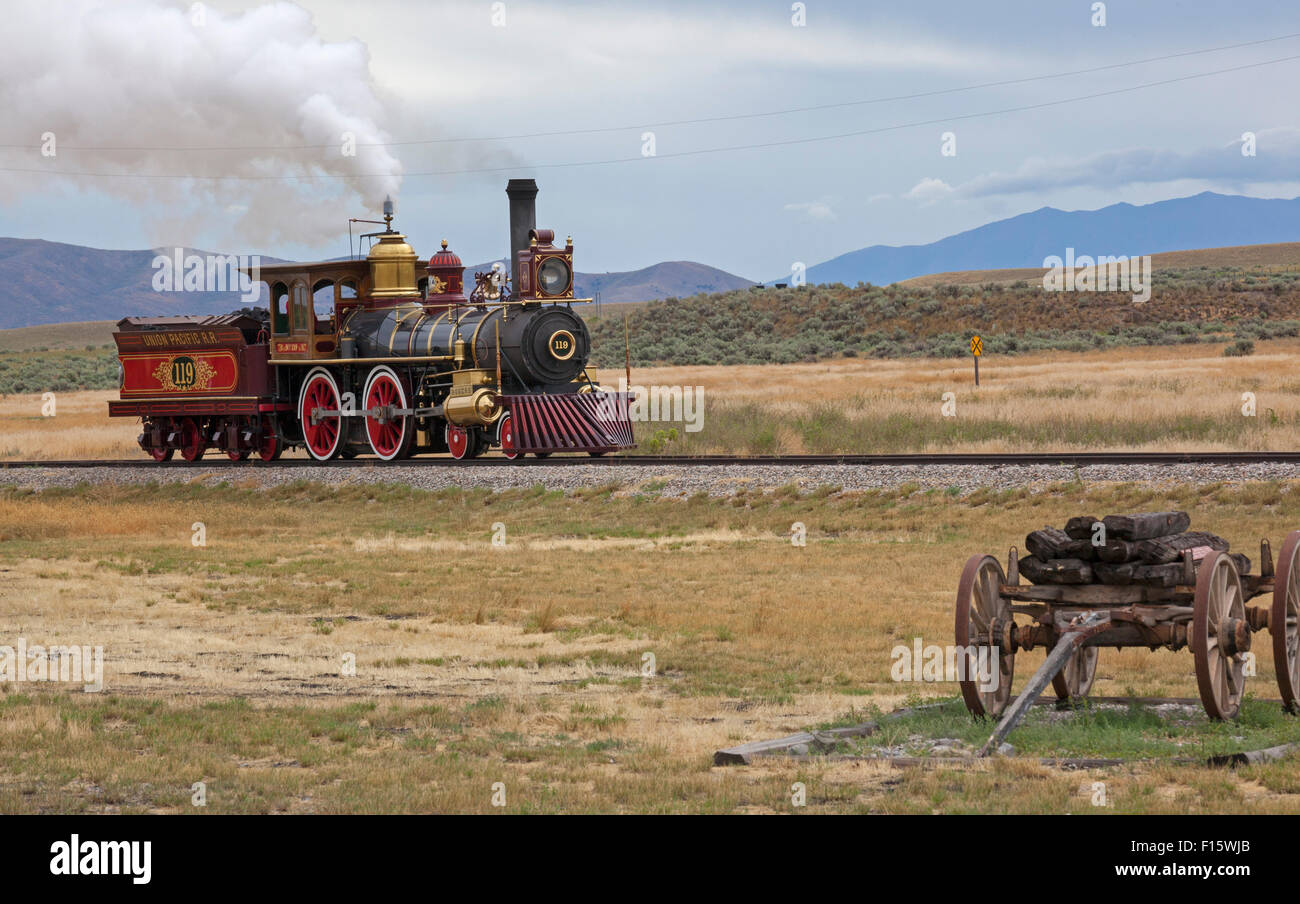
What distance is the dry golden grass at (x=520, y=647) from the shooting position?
8.35 meters

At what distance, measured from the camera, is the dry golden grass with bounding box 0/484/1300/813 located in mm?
8352

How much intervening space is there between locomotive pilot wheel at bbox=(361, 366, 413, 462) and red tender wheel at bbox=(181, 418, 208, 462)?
5440 mm

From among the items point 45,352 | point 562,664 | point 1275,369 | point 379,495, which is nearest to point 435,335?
point 379,495

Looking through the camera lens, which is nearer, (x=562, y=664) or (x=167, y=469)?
(x=562, y=664)

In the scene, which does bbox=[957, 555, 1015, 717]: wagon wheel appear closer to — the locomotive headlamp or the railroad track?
the railroad track

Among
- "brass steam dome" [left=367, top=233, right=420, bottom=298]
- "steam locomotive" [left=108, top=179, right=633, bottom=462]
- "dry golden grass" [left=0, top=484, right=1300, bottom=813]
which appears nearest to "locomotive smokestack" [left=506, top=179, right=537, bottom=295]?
"steam locomotive" [left=108, top=179, right=633, bottom=462]

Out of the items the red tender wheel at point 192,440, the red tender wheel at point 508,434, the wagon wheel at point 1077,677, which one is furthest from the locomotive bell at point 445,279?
the wagon wheel at point 1077,677

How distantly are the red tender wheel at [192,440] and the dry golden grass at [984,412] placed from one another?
534 centimetres

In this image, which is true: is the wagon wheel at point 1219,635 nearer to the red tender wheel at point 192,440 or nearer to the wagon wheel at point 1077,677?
the wagon wheel at point 1077,677

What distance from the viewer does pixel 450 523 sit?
23406 millimetres

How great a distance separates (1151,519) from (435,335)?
68.4 ft

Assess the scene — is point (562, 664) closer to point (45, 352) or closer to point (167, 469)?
point (167, 469)

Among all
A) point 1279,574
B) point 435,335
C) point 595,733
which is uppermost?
point 435,335
